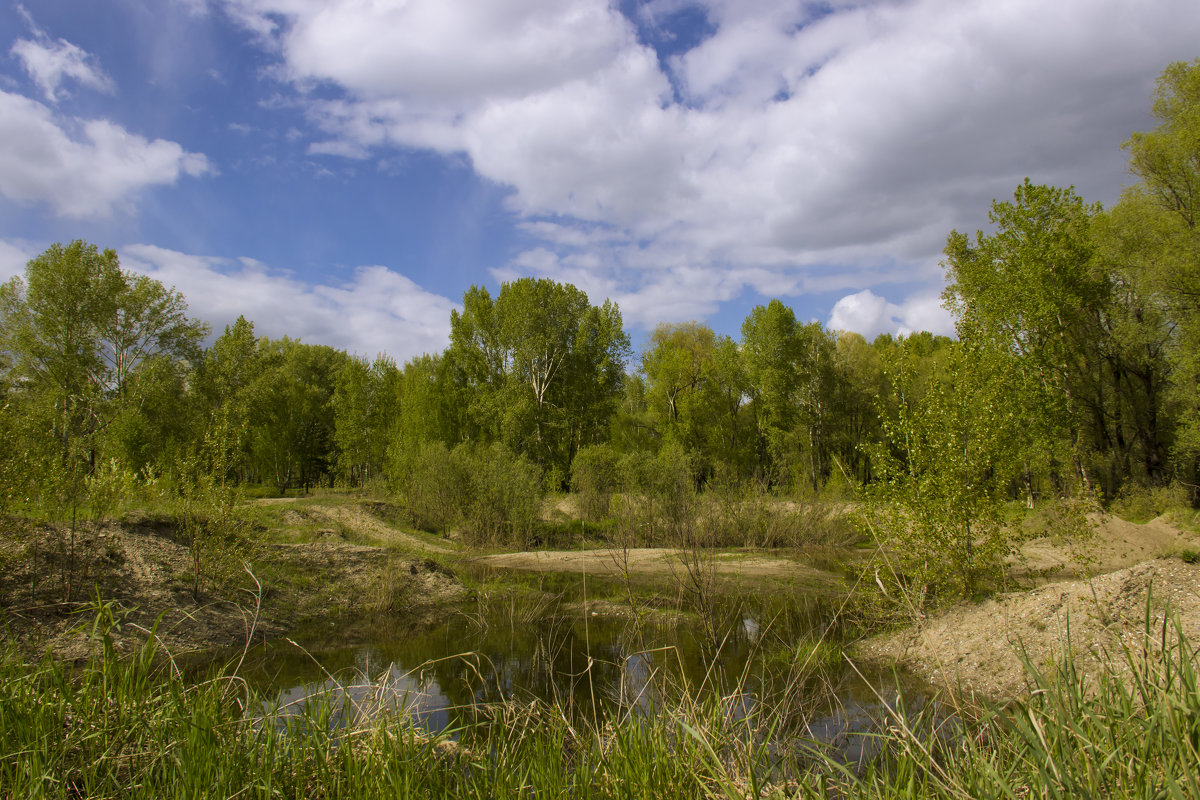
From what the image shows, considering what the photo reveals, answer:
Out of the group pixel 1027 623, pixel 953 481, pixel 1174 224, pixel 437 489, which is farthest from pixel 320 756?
pixel 1174 224

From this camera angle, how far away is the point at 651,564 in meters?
23.4

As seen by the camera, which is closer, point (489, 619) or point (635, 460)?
point (489, 619)

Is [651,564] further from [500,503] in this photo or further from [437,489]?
[437,489]

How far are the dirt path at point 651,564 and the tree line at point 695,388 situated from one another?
3.99 m

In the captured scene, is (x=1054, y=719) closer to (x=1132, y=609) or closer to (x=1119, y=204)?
(x=1132, y=609)

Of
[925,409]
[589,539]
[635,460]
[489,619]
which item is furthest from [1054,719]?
[635,460]

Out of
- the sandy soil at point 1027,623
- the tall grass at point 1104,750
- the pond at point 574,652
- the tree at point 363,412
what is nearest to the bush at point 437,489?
the pond at point 574,652

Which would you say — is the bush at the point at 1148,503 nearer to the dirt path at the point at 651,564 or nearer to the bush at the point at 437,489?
the dirt path at the point at 651,564

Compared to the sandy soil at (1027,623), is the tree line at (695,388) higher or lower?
higher

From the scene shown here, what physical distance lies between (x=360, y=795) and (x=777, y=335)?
42400 mm

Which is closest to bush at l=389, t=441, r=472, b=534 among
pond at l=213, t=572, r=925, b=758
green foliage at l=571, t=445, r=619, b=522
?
green foliage at l=571, t=445, r=619, b=522

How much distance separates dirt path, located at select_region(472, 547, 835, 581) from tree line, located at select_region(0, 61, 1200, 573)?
3.99 metres

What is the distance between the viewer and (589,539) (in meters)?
29.5

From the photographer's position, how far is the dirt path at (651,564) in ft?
67.9
